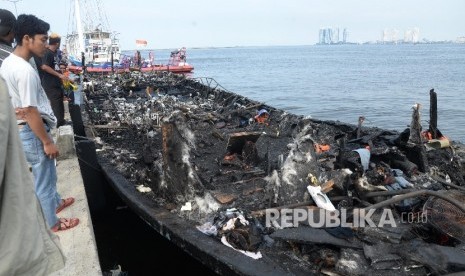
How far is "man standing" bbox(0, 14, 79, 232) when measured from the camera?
10.6 feet

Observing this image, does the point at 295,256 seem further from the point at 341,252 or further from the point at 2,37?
the point at 2,37

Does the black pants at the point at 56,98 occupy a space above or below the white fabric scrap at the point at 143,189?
above

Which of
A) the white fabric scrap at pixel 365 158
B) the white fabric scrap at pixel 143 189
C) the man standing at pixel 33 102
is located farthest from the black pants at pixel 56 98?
the white fabric scrap at pixel 365 158

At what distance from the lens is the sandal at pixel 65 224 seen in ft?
12.7

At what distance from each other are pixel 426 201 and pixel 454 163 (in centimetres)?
251

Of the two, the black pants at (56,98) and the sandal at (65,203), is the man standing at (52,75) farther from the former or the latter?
the sandal at (65,203)

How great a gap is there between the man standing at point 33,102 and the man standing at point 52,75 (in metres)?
3.60

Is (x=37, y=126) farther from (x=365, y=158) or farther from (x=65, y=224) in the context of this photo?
(x=365, y=158)

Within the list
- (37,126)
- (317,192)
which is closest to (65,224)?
(37,126)

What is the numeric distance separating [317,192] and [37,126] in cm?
319

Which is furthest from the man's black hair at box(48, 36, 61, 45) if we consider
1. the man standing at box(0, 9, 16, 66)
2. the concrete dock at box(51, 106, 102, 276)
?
the man standing at box(0, 9, 16, 66)

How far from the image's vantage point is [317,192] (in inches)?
183

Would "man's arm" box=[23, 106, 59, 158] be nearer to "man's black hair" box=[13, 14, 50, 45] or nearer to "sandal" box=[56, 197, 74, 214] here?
"man's black hair" box=[13, 14, 50, 45]

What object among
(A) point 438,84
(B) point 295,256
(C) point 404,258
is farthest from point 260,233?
(A) point 438,84
